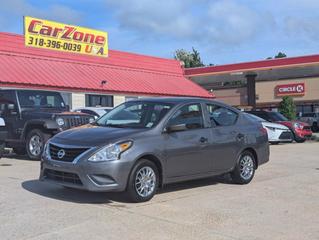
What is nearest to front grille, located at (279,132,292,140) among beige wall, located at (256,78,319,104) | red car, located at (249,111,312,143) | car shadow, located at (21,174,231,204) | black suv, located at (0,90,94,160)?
red car, located at (249,111,312,143)

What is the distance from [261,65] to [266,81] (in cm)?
416

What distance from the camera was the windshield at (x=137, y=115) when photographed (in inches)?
336

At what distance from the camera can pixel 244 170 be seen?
10070mm

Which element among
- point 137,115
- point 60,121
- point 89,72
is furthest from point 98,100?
point 137,115

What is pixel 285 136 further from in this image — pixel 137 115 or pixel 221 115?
pixel 137 115

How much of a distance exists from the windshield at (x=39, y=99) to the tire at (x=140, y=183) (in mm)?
7281

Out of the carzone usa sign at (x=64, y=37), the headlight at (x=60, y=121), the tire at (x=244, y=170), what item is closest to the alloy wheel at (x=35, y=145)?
the headlight at (x=60, y=121)

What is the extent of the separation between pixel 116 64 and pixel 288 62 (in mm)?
18132

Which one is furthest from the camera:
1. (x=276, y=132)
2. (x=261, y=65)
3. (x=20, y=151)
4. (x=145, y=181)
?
(x=261, y=65)

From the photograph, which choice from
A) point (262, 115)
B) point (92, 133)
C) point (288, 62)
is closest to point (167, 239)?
point (92, 133)

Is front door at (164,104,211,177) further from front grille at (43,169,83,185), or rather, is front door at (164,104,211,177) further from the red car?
the red car

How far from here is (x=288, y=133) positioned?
67.2 ft

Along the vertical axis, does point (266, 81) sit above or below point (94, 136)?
above

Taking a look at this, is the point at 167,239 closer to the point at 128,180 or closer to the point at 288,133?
the point at 128,180
